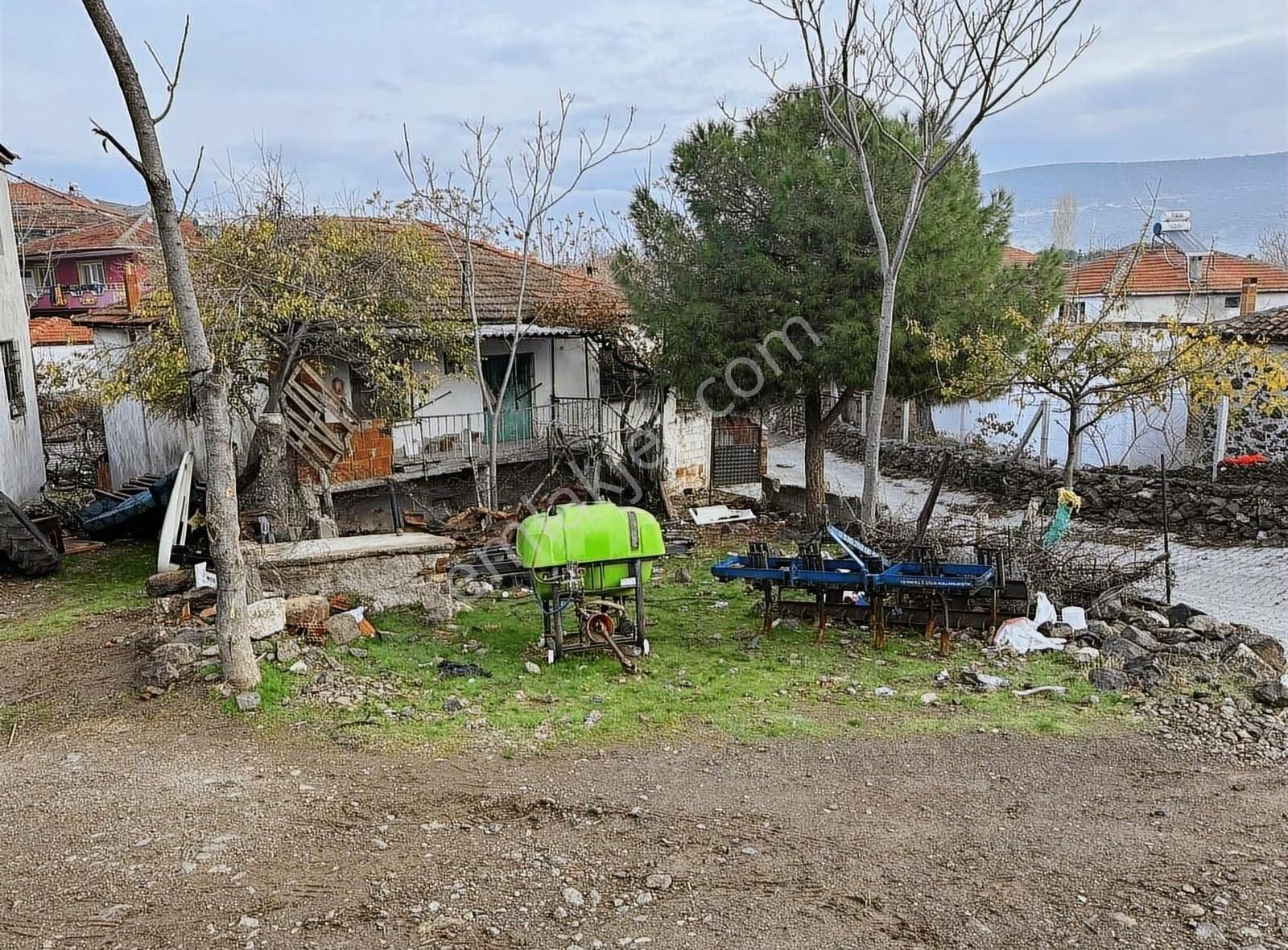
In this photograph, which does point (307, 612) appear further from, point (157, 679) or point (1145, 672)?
point (1145, 672)

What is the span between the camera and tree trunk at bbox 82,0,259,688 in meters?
6.68

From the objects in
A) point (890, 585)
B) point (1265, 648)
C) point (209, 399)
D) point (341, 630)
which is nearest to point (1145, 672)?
point (1265, 648)

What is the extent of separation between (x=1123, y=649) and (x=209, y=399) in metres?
8.25

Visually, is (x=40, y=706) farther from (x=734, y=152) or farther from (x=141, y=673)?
(x=734, y=152)

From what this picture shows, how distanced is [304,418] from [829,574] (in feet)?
29.3

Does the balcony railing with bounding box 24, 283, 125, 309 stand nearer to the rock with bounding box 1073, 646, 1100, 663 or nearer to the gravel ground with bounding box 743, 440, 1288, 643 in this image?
the gravel ground with bounding box 743, 440, 1288, 643

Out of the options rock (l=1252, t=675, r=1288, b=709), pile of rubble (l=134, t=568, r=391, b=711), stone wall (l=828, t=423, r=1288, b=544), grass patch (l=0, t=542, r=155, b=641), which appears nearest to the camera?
rock (l=1252, t=675, r=1288, b=709)

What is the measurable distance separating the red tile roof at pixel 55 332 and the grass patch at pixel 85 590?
15.4m

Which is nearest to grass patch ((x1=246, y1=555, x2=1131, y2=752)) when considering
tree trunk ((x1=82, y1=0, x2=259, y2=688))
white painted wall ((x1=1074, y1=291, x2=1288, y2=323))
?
tree trunk ((x1=82, y1=0, x2=259, y2=688))

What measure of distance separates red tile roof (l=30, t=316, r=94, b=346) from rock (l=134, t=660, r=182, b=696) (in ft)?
74.0

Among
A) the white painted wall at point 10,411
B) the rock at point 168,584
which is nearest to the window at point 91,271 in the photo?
the white painted wall at point 10,411

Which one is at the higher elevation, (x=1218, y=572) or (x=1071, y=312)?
(x=1071, y=312)

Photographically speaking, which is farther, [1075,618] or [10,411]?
[10,411]

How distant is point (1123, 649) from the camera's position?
8.41 metres
